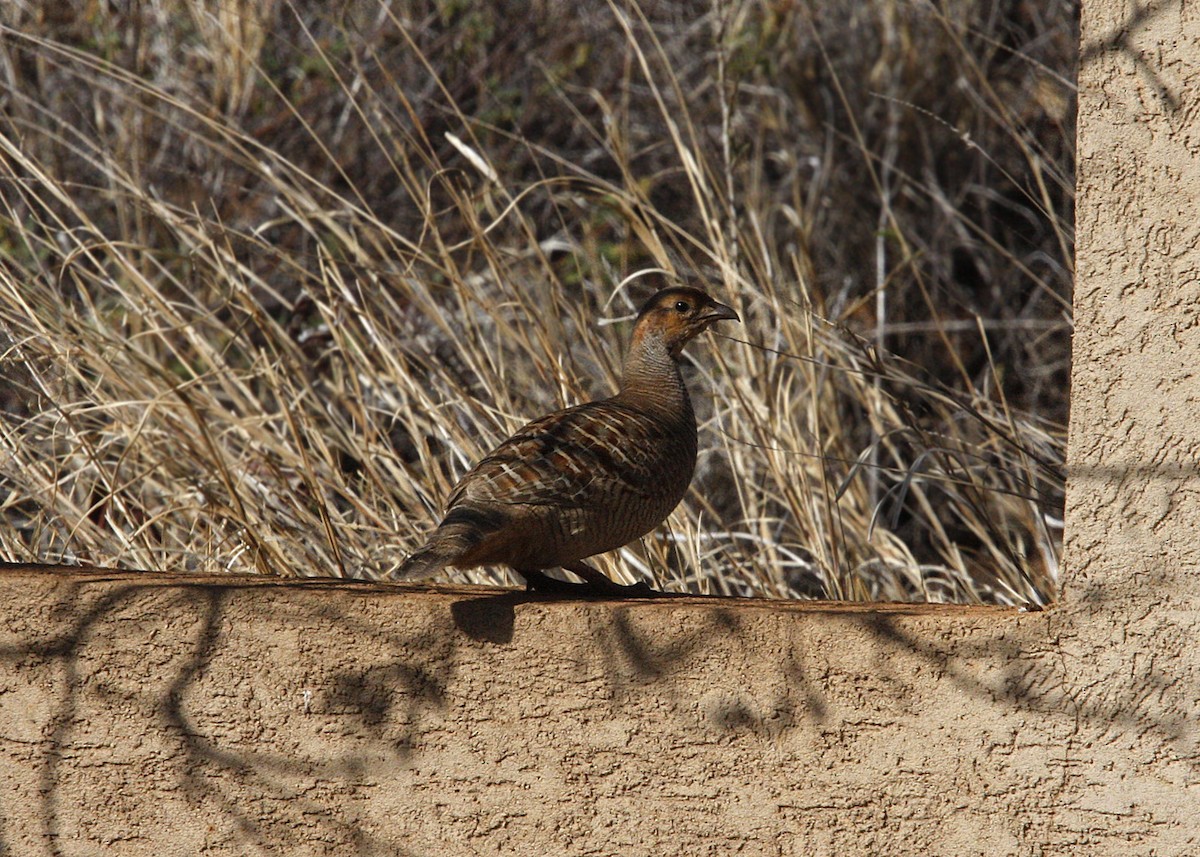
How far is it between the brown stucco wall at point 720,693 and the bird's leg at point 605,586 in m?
0.52

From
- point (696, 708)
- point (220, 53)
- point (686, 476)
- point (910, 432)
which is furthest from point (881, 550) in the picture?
point (220, 53)

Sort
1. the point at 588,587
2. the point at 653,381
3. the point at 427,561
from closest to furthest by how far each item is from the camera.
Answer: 1. the point at 427,561
2. the point at 588,587
3. the point at 653,381

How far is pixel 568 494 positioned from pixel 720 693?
69 centimetres

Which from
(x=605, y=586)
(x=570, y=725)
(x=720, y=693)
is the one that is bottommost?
→ (x=605, y=586)

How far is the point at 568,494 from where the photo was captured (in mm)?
2869

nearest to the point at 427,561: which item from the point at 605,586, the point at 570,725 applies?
the point at 570,725

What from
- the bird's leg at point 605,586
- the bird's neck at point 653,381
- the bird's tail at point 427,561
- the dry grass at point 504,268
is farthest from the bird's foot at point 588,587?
the dry grass at point 504,268

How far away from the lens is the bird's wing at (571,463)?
9.35 ft

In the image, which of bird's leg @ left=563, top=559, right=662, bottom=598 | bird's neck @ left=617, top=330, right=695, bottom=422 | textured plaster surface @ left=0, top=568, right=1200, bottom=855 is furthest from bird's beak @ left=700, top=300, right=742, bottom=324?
textured plaster surface @ left=0, top=568, right=1200, bottom=855

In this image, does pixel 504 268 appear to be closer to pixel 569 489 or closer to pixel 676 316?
pixel 676 316

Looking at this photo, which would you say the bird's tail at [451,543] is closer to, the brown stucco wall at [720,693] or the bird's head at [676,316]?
the brown stucco wall at [720,693]

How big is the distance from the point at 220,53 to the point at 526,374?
3097mm

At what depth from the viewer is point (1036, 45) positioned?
791 centimetres

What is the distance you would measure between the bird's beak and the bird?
0.37 m
